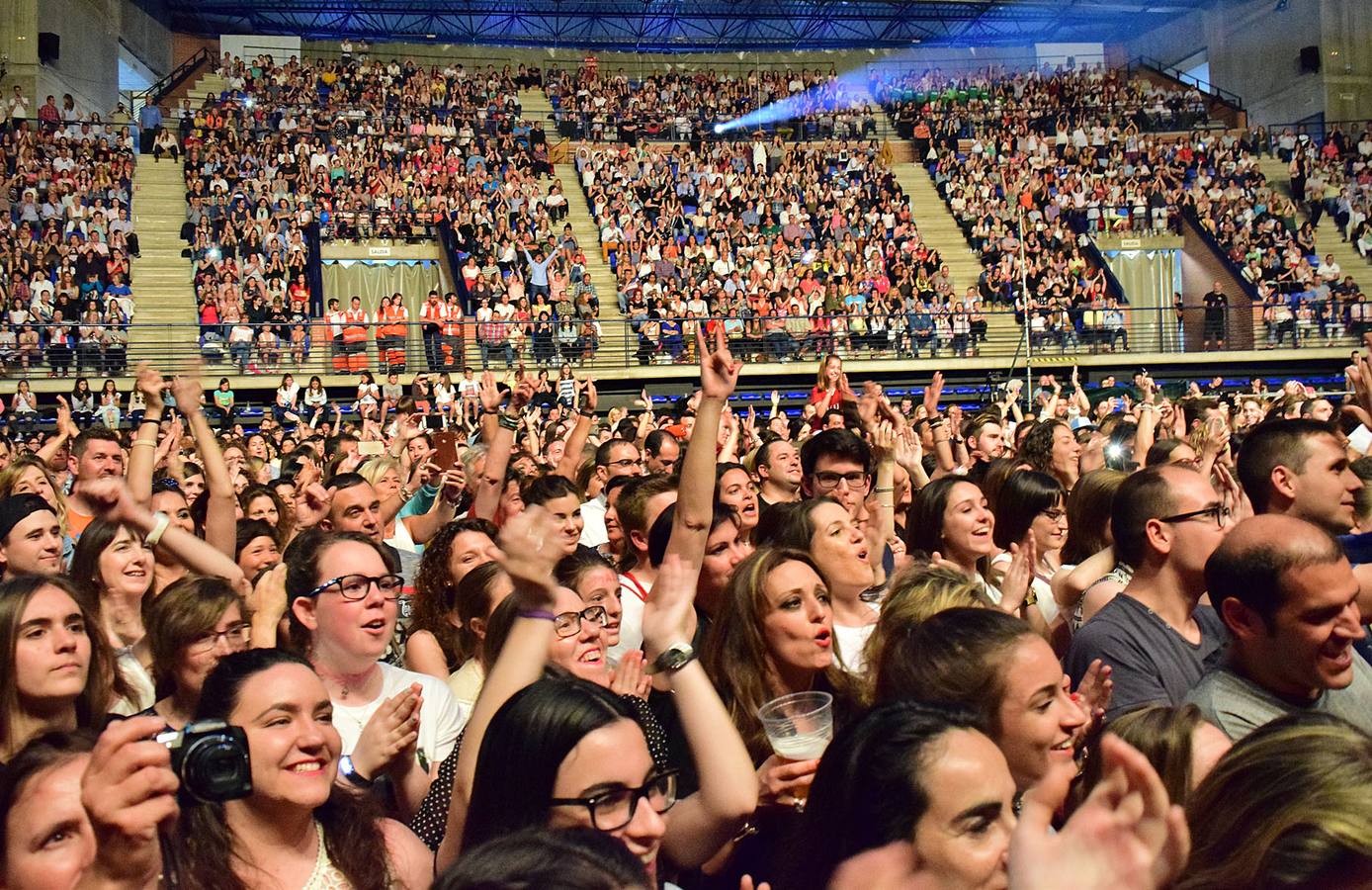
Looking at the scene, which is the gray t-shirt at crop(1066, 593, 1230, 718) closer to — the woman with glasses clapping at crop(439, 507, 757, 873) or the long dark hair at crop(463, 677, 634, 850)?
the woman with glasses clapping at crop(439, 507, 757, 873)

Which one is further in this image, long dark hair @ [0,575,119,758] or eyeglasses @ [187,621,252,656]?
eyeglasses @ [187,621,252,656]

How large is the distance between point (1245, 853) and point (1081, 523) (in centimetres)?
306

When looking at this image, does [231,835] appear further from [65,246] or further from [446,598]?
[65,246]

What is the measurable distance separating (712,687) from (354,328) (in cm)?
1832

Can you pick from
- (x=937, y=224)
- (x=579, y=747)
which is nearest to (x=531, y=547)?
(x=579, y=747)

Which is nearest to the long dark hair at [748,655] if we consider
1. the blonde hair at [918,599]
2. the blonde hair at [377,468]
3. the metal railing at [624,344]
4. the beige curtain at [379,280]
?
the blonde hair at [918,599]

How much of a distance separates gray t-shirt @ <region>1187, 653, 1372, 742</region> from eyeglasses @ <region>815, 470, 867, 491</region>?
262cm

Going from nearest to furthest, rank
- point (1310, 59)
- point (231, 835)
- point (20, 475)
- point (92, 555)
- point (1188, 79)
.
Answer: point (231, 835) → point (92, 555) → point (20, 475) → point (1310, 59) → point (1188, 79)

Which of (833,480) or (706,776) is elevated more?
(833,480)

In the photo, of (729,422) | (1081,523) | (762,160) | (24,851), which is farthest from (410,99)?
(24,851)

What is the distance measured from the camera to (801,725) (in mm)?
2736

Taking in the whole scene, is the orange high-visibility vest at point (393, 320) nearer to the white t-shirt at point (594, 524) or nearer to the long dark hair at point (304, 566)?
the white t-shirt at point (594, 524)

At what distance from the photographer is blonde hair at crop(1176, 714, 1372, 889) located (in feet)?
5.86

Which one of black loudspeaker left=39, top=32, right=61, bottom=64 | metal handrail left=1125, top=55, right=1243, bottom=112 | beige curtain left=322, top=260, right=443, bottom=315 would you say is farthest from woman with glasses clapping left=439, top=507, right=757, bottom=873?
metal handrail left=1125, top=55, right=1243, bottom=112
